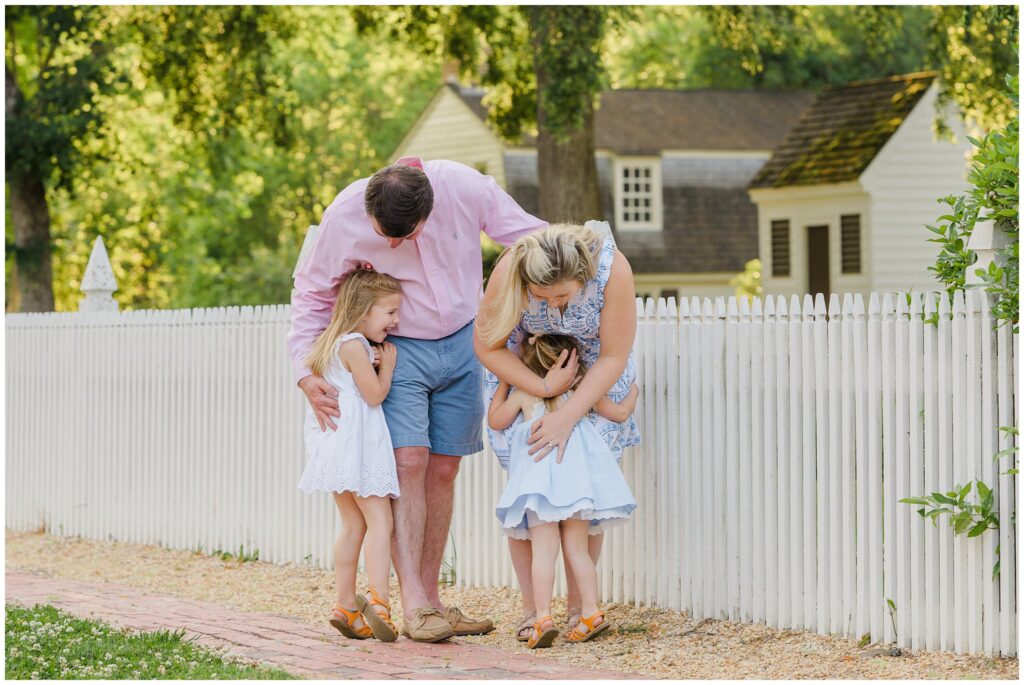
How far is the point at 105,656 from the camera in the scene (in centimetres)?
561

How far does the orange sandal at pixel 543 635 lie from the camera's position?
5.88 metres

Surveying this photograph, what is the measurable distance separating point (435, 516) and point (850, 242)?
22195mm

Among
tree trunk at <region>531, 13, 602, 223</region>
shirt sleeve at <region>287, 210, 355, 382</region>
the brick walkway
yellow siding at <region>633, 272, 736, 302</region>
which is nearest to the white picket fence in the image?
the brick walkway

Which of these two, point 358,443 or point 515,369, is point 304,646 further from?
point 515,369

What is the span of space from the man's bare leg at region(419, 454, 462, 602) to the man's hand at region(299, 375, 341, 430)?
0.47 m

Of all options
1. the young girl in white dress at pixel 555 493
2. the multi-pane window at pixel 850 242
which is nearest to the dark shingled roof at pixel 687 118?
the multi-pane window at pixel 850 242

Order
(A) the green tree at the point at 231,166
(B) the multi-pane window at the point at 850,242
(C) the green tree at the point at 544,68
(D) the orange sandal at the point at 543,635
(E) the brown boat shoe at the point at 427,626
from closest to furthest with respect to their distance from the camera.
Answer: (D) the orange sandal at the point at 543,635 → (E) the brown boat shoe at the point at 427,626 → (C) the green tree at the point at 544,68 → (A) the green tree at the point at 231,166 → (B) the multi-pane window at the point at 850,242

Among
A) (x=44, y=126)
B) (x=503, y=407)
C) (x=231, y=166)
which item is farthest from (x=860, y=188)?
(x=503, y=407)

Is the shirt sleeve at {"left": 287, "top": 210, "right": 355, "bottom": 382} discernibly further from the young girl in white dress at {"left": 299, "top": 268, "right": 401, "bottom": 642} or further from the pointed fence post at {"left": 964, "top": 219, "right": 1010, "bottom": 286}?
the pointed fence post at {"left": 964, "top": 219, "right": 1010, "bottom": 286}

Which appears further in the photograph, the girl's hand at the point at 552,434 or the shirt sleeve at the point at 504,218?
the shirt sleeve at the point at 504,218

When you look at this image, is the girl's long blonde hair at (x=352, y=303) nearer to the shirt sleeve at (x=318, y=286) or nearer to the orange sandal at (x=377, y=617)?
the shirt sleeve at (x=318, y=286)

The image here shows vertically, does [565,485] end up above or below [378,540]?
above

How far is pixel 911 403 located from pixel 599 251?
53.9 inches

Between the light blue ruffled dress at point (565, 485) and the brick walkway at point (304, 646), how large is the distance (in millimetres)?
556
